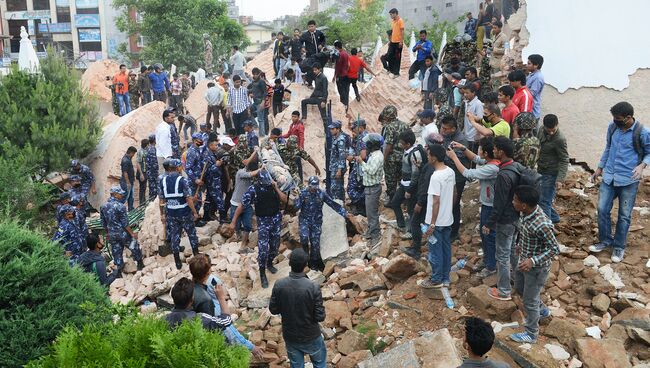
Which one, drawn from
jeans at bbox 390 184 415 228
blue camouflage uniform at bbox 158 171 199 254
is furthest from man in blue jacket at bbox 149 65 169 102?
jeans at bbox 390 184 415 228

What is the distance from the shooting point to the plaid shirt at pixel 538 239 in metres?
4.86

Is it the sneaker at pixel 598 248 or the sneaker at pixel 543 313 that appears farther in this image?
the sneaker at pixel 598 248

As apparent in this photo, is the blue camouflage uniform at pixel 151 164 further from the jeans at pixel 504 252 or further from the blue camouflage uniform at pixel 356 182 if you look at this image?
the jeans at pixel 504 252

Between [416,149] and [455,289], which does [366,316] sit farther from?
[416,149]

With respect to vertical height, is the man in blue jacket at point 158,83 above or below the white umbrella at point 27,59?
below

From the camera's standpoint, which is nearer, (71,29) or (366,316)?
(366,316)

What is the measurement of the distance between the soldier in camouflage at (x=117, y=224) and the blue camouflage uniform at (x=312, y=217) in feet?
9.43

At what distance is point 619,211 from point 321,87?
7.66m

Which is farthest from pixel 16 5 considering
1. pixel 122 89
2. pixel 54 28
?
pixel 122 89

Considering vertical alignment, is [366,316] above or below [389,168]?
below

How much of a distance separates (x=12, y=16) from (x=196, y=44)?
24.2m

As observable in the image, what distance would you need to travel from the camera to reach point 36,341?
4.06 metres

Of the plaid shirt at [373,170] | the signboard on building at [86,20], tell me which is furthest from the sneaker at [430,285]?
the signboard on building at [86,20]

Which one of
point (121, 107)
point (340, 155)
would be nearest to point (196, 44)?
point (121, 107)
